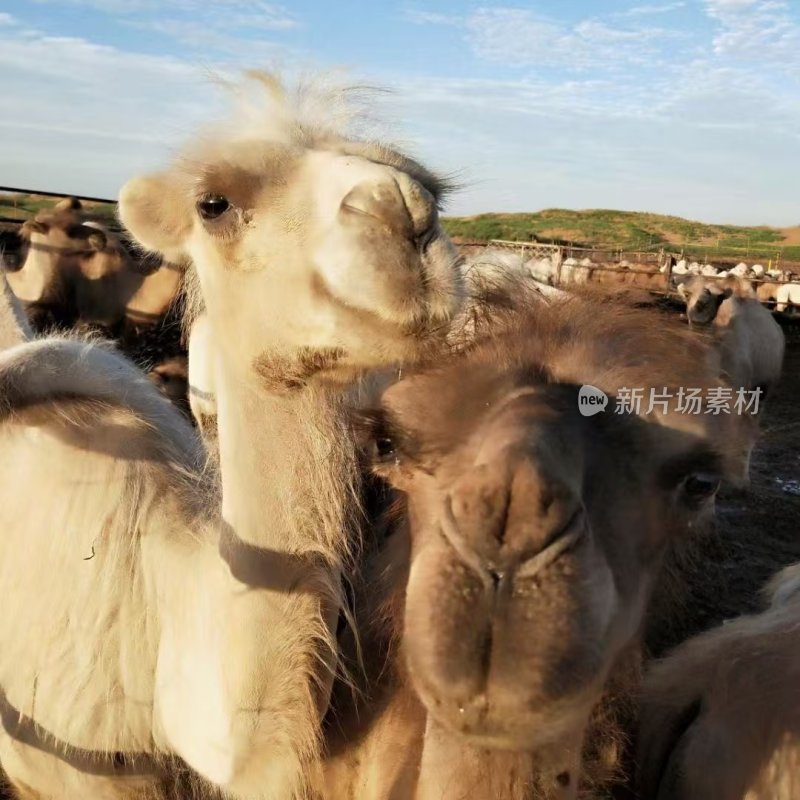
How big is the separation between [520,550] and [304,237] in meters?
1.00

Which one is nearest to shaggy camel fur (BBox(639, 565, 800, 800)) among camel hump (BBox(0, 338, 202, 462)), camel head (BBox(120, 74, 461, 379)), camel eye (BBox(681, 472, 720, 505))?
camel eye (BBox(681, 472, 720, 505))

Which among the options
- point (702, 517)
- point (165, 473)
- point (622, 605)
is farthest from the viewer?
point (165, 473)

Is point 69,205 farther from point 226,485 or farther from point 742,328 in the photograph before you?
point 742,328

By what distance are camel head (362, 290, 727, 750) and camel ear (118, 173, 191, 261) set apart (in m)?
0.91

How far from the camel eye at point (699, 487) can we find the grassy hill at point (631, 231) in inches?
1683

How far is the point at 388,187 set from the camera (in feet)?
6.38

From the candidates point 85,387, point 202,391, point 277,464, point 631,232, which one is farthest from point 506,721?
point 631,232

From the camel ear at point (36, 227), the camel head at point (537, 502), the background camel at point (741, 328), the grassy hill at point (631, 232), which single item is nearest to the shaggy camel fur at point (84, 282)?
the camel ear at point (36, 227)

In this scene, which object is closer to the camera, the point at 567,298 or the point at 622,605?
the point at 622,605

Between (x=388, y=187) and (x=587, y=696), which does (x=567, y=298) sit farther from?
(x=587, y=696)

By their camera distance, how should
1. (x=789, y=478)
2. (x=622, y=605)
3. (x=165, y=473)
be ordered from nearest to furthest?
1. (x=622, y=605)
2. (x=165, y=473)
3. (x=789, y=478)

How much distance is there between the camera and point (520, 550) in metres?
1.63

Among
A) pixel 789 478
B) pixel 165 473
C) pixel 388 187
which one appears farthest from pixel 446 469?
pixel 789 478

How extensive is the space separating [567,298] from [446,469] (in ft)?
2.54
